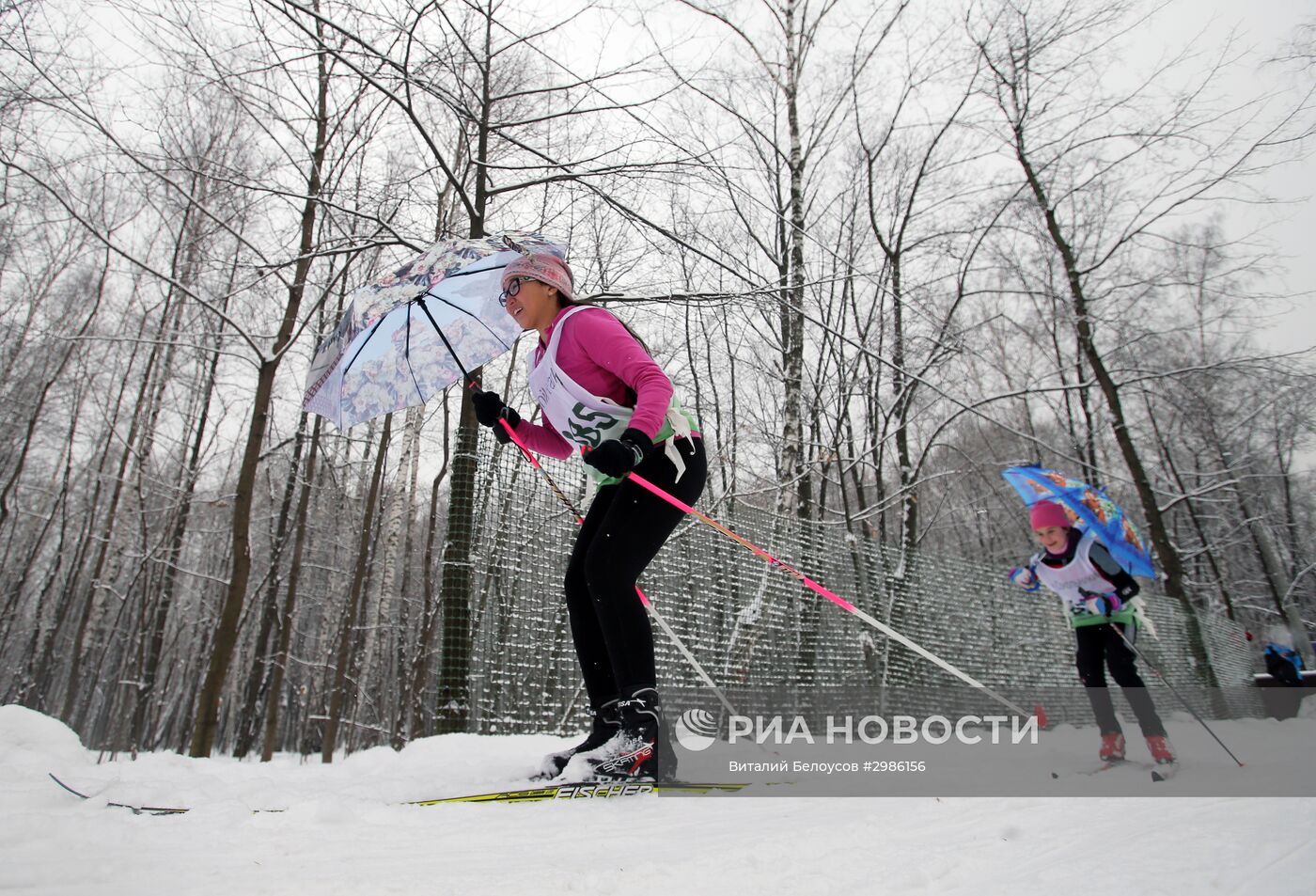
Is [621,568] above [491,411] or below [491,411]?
below

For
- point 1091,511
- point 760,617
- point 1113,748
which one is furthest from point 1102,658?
point 760,617

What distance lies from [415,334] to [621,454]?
1371mm

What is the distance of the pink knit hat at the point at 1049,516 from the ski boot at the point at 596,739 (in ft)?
9.41

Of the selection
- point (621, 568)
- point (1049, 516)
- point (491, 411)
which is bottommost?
point (621, 568)

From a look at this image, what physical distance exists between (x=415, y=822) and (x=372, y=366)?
1.78m

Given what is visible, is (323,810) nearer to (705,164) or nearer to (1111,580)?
(1111,580)

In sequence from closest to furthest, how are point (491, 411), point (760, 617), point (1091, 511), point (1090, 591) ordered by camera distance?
point (491, 411) → point (1090, 591) → point (1091, 511) → point (760, 617)

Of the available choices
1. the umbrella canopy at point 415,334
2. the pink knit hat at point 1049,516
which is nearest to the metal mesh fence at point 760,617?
the umbrella canopy at point 415,334

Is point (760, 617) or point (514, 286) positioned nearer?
point (514, 286)

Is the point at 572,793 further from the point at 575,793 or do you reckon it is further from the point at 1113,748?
the point at 1113,748

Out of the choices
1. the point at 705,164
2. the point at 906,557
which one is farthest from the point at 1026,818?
the point at 906,557

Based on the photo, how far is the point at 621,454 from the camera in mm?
1938

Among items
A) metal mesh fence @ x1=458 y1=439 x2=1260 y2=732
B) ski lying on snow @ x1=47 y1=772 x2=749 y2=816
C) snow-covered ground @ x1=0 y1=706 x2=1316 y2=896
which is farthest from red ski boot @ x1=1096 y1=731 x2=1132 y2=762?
ski lying on snow @ x1=47 y1=772 x2=749 y2=816

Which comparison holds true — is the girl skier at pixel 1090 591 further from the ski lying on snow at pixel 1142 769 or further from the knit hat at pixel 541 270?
the knit hat at pixel 541 270
